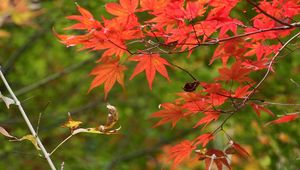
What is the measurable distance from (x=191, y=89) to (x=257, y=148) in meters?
2.02

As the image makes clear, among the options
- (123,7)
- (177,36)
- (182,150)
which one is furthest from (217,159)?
(123,7)

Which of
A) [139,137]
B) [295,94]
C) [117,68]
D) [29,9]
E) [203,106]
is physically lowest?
[139,137]

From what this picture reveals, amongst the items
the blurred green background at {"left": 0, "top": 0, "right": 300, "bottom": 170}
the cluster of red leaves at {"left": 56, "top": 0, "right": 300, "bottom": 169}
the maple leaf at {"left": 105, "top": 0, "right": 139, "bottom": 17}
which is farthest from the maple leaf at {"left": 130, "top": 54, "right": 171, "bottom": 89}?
the blurred green background at {"left": 0, "top": 0, "right": 300, "bottom": 170}

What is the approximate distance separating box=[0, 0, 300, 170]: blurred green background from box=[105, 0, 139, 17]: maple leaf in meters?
1.06

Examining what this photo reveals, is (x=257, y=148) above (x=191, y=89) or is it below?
below

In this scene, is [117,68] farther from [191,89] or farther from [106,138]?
[106,138]

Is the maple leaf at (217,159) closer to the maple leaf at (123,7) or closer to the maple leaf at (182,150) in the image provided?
the maple leaf at (182,150)

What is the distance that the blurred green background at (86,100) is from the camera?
2973 millimetres

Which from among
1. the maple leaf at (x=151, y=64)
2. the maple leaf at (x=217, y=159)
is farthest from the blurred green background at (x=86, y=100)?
the maple leaf at (x=151, y=64)

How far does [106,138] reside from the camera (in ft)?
16.0

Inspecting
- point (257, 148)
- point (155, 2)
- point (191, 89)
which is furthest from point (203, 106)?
point (257, 148)

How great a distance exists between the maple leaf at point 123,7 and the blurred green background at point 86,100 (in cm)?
106

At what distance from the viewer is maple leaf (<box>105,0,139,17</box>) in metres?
1.47

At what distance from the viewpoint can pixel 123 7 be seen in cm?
148
